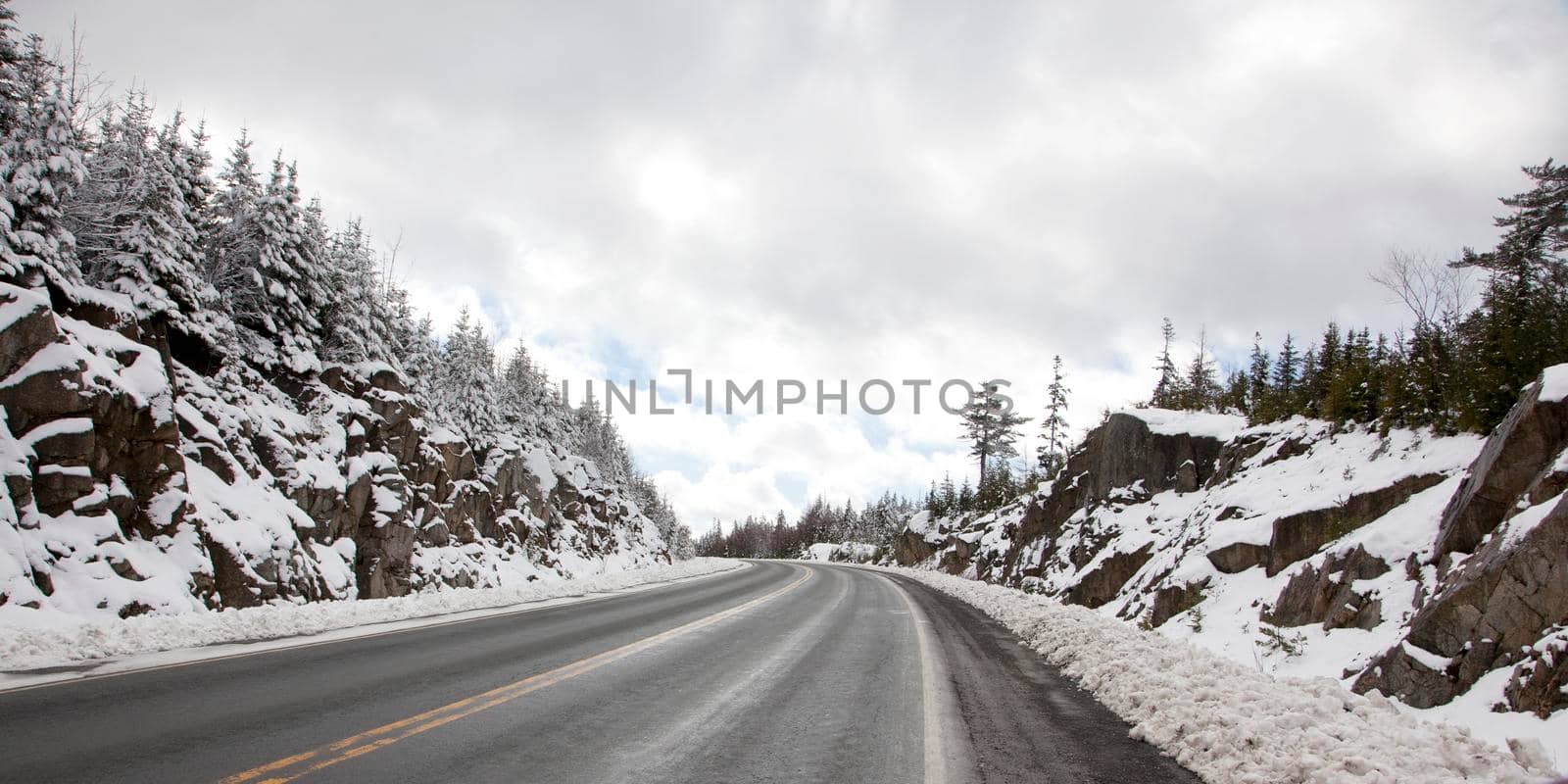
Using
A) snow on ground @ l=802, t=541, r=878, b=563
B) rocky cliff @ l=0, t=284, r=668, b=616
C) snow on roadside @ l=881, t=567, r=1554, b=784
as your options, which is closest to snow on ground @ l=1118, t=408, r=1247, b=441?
snow on roadside @ l=881, t=567, r=1554, b=784

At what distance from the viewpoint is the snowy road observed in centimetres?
479

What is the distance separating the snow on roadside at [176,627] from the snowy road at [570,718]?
1401mm

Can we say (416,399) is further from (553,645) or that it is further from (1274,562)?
(1274,562)

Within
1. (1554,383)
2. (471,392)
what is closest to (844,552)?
(471,392)

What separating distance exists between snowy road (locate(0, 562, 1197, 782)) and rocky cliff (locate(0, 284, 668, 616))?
6085 mm

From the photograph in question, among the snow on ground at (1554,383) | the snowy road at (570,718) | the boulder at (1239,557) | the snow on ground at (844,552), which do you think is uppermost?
the snow on ground at (1554,383)

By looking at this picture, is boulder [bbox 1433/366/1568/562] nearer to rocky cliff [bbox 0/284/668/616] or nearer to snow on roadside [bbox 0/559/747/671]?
snow on roadside [bbox 0/559/747/671]

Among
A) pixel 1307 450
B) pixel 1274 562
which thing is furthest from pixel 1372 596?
pixel 1307 450

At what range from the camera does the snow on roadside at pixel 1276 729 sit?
4.72 metres

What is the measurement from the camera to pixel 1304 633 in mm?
10227

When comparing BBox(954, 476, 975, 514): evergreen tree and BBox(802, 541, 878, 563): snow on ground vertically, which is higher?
BBox(954, 476, 975, 514): evergreen tree

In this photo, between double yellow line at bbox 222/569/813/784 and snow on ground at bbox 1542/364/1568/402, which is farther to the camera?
snow on ground at bbox 1542/364/1568/402

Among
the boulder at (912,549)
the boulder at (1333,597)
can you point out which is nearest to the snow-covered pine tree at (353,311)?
the boulder at (1333,597)

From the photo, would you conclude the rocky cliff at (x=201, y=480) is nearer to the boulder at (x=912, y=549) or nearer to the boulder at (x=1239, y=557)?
the boulder at (x=1239, y=557)
